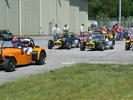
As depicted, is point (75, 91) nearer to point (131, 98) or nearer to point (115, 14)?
point (131, 98)

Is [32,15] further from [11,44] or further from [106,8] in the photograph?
[106,8]

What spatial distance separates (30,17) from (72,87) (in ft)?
148

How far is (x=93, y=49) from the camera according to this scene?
2816cm

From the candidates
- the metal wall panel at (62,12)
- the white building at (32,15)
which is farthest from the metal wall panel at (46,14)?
the metal wall panel at (62,12)

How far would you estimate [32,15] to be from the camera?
55562 millimetres

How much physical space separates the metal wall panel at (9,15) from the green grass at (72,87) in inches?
1539

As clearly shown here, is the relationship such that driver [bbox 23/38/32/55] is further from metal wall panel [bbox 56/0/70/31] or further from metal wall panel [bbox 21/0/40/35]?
metal wall panel [bbox 56/0/70/31]

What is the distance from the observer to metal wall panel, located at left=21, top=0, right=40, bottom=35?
54281 mm

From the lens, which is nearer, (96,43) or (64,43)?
(96,43)

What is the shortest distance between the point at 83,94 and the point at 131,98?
1.22 meters

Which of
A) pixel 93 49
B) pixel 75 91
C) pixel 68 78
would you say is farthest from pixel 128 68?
pixel 93 49

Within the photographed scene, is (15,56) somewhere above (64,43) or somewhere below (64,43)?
below

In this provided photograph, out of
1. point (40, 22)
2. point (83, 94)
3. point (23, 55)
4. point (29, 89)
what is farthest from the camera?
point (40, 22)

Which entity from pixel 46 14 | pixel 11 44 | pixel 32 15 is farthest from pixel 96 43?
pixel 46 14
